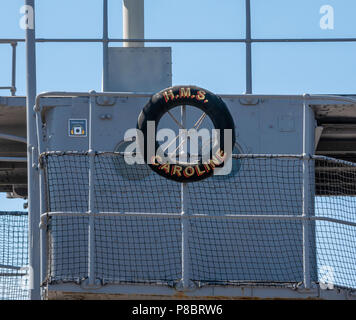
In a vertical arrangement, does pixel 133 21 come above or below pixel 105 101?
above

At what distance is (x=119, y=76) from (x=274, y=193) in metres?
2.12

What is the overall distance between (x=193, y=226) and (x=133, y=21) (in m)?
2.87

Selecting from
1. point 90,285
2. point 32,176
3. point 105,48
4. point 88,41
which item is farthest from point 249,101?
point 90,285

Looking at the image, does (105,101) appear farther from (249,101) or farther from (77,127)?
(249,101)

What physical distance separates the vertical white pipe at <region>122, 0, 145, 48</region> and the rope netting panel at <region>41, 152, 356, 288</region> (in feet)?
6.57

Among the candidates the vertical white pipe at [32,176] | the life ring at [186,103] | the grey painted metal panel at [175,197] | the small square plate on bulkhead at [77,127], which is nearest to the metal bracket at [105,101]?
the grey painted metal panel at [175,197]

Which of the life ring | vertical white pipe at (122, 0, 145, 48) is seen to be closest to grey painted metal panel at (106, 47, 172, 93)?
vertical white pipe at (122, 0, 145, 48)

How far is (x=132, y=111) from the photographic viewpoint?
28.2 ft

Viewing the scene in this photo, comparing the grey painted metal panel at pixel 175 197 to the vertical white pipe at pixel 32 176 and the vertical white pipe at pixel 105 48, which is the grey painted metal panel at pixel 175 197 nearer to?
the vertical white pipe at pixel 32 176

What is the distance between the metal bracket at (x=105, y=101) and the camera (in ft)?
27.9

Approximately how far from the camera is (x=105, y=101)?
27.9 ft
